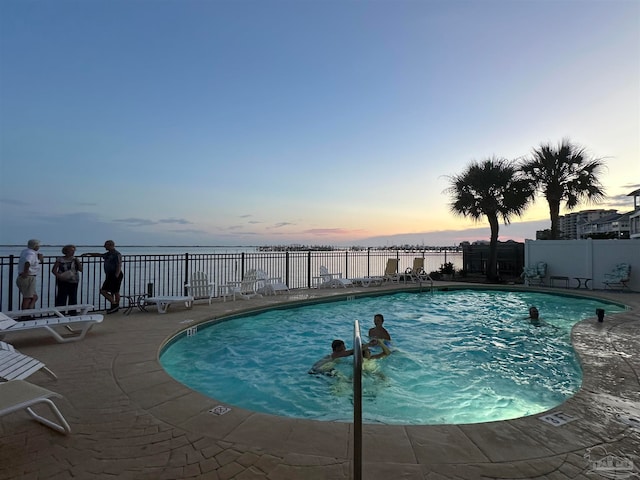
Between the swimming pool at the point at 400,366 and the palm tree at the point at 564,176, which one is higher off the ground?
the palm tree at the point at 564,176

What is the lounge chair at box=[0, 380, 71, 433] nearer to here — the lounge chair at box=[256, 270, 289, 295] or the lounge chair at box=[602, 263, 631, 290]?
the lounge chair at box=[256, 270, 289, 295]

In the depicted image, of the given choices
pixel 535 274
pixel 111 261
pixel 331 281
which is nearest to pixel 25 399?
pixel 111 261

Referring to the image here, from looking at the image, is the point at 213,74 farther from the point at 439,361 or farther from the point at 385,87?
the point at 439,361

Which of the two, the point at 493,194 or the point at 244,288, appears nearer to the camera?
the point at 244,288

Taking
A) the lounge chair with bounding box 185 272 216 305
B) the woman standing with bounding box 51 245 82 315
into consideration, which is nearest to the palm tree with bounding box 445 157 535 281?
the lounge chair with bounding box 185 272 216 305

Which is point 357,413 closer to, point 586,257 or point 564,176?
point 586,257

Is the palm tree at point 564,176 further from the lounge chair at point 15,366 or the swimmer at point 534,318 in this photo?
the lounge chair at point 15,366

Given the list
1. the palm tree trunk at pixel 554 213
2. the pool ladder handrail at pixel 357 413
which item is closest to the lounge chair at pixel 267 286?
the pool ladder handrail at pixel 357 413

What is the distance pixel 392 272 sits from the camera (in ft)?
48.1

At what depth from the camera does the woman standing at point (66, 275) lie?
6902 millimetres

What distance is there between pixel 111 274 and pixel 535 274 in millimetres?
15241

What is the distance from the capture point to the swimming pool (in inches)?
165

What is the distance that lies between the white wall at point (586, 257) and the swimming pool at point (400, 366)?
500 cm

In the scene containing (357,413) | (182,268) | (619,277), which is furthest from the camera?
(619,277)
